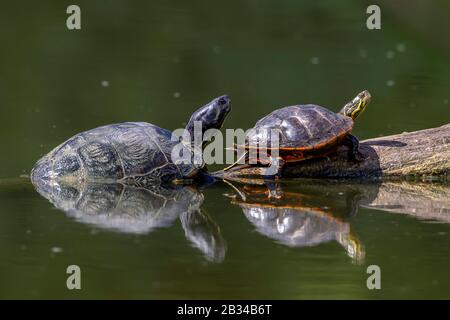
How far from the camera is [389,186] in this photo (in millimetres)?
9625

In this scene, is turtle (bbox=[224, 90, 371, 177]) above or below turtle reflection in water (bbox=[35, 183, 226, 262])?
above

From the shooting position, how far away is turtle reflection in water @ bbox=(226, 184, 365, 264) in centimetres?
752

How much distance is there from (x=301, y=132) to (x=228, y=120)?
13.7 ft

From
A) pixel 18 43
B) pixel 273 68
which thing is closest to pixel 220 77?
pixel 273 68

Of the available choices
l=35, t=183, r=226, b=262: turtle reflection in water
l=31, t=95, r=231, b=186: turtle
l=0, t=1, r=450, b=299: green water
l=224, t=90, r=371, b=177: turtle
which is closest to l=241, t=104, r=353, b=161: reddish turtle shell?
l=224, t=90, r=371, b=177: turtle

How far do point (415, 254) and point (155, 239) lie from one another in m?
1.92

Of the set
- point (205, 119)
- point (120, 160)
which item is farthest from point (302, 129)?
point (120, 160)

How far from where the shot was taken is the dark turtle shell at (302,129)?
31.1 ft

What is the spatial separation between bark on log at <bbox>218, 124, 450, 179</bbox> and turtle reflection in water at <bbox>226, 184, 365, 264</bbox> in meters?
0.62

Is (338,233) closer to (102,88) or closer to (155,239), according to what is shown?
(155,239)

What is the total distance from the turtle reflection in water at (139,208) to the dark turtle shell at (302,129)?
0.89 metres

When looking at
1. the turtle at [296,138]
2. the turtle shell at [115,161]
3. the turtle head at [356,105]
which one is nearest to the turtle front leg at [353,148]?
the turtle at [296,138]

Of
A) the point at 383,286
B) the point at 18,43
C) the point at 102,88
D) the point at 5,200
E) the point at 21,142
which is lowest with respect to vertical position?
the point at 383,286

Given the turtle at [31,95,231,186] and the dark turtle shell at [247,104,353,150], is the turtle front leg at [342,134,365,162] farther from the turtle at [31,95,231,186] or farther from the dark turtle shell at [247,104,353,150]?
the turtle at [31,95,231,186]
